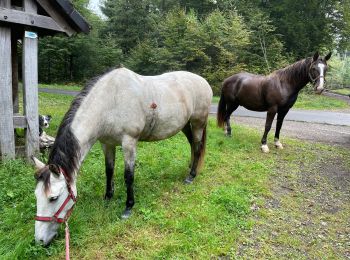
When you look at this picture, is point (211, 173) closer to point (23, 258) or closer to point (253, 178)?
point (253, 178)

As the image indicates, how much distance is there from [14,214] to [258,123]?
323 inches

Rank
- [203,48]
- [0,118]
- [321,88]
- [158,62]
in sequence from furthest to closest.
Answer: [158,62] < [203,48] < [321,88] < [0,118]

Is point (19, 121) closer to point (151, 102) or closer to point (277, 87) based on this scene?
point (151, 102)

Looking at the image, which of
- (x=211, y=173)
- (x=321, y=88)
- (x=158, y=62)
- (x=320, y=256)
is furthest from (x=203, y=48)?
(x=320, y=256)

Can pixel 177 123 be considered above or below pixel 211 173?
above

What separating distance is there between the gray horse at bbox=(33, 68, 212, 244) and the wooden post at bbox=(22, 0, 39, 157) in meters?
1.77

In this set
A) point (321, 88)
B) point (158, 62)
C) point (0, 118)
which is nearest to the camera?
point (0, 118)

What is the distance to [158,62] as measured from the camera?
66.0 ft

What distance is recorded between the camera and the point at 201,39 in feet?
62.5

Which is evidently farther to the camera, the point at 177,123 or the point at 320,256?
the point at 177,123

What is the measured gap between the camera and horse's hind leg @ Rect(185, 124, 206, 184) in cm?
471

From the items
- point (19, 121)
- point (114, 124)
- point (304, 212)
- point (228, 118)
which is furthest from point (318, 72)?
point (19, 121)

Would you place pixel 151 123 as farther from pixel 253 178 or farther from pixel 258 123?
pixel 258 123

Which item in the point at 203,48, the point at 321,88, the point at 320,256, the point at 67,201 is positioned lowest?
the point at 320,256
